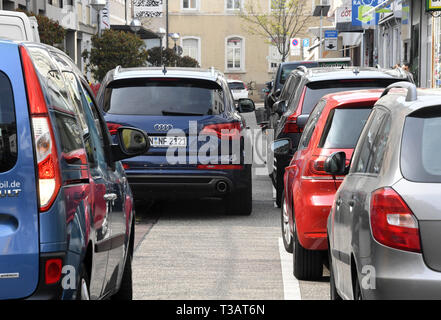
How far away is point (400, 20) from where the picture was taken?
39594 millimetres

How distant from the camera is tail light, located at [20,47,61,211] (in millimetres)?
4484

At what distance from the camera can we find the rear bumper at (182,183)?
40.1 ft

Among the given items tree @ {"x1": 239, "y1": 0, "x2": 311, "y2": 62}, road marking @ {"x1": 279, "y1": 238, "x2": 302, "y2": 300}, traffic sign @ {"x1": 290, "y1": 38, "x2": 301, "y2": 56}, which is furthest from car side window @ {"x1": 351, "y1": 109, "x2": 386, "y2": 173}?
tree @ {"x1": 239, "y1": 0, "x2": 311, "y2": 62}

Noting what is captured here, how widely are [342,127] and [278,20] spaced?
7123 cm

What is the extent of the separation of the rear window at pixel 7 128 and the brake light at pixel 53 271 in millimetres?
430

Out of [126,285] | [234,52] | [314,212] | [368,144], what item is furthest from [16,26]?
[234,52]

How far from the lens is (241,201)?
42.0 feet

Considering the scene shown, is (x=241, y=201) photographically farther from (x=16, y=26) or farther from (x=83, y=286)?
(x=83, y=286)

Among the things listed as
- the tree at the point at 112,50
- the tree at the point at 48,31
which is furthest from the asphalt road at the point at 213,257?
the tree at the point at 112,50

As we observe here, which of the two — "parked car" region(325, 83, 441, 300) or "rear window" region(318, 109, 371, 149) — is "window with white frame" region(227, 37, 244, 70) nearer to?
"rear window" region(318, 109, 371, 149)
